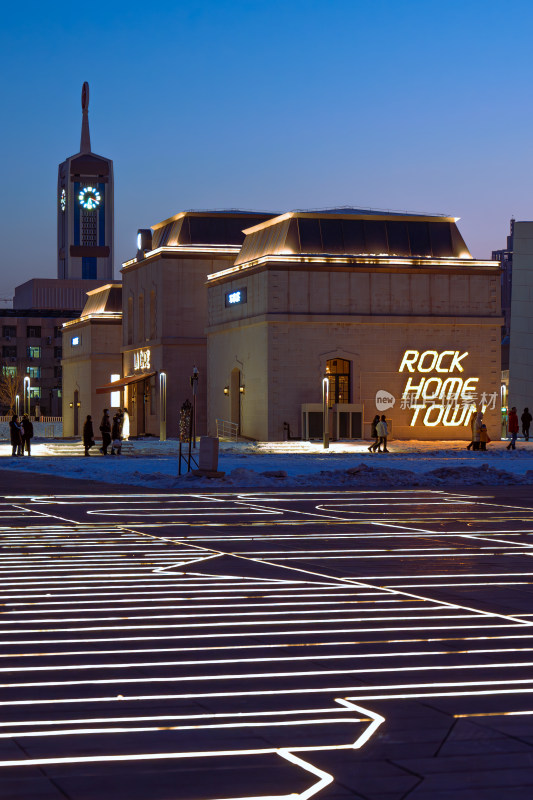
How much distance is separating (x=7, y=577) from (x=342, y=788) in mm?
7950

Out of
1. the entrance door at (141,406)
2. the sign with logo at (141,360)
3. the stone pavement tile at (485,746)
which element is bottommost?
the stone pavement tile at (485,746)

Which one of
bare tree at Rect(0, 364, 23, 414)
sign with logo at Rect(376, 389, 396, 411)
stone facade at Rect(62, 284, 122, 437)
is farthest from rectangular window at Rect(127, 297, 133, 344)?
bare tree at Rect(0, 364, 23, 414)

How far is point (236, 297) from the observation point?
6244cm

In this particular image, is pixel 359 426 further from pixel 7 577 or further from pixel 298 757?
pixel 298 757

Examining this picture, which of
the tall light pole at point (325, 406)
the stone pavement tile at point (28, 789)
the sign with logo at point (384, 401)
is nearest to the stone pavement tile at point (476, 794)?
the stone pavement tile at point (28, 789)

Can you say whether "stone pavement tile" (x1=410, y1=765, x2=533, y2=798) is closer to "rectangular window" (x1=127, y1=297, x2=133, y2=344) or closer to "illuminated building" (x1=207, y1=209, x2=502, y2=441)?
"illuminated building" (x1=207, y1=209, x2=502, y2=441)

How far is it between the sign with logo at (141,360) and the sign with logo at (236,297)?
12708mm

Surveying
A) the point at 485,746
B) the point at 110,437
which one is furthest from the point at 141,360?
the point at 485,746

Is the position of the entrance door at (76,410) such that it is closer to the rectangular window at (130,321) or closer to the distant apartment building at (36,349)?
the rectangular window at (130,321)

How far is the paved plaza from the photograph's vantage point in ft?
19.2

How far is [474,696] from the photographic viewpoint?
7449 millimetres

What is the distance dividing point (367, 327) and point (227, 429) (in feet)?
32.8

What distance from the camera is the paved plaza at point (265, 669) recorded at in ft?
19.2

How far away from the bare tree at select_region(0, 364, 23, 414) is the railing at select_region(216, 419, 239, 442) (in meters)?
87.0
